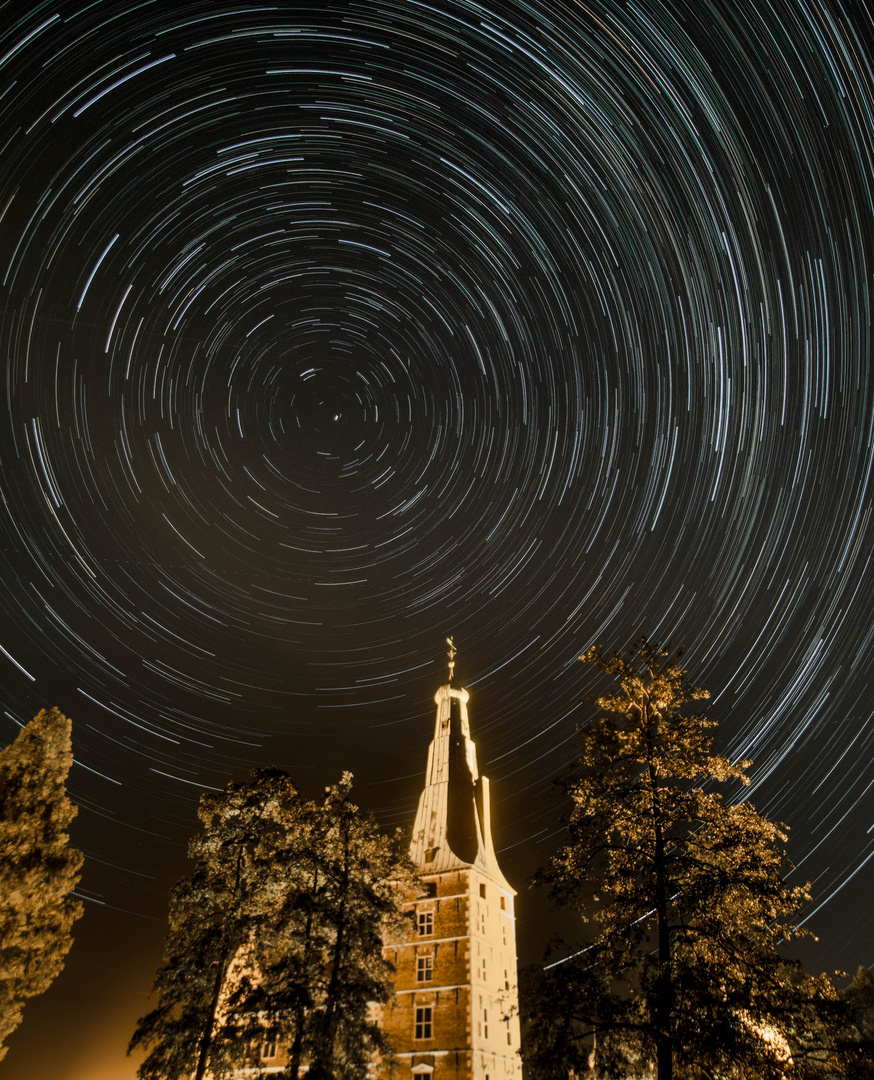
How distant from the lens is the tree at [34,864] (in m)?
20.5

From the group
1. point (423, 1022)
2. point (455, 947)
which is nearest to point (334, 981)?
point (423, 1022)

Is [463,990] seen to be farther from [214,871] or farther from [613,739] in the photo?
[613,739]

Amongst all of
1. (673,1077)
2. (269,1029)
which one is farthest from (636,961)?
(269,1029)

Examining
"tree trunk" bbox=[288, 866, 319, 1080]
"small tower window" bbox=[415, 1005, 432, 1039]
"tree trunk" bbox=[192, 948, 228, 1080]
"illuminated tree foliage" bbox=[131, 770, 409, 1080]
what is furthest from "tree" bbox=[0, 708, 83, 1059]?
"small tower window" bbox=[415, 1005, 432, 1039]

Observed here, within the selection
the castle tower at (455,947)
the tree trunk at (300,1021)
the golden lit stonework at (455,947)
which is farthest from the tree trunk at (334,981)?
the golden lit stonework at (455,947)

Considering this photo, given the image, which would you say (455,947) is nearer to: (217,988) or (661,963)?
(217,988)

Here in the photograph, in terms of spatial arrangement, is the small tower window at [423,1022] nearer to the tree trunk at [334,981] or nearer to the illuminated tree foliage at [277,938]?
the illuminated tree foliage at [277,938]

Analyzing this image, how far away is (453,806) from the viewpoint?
51.9 meters

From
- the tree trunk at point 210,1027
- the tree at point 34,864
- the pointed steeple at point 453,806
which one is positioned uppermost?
the pointed steeple at point 453,806

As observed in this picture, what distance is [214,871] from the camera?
71.5 feet

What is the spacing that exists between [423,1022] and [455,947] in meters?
4.31

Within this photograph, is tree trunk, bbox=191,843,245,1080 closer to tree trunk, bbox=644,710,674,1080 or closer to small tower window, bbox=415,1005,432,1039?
tree trunk, bbox=644,710,674,1080

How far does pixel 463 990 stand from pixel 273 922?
2625 centimetres

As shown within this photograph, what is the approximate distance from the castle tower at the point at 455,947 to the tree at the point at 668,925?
21.7m
